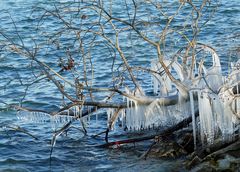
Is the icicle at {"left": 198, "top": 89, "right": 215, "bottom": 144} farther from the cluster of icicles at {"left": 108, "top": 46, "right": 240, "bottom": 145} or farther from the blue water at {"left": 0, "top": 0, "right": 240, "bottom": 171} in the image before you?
the blue water at {"left": 0, "top": 0, "right": 240, "bottom": 171}

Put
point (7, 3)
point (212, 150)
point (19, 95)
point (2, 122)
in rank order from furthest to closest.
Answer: point (7, 3)
point (19, 95)
point (2, 122)
point (212, 150)

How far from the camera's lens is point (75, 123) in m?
11.6

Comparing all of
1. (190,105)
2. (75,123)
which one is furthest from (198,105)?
(75,123)

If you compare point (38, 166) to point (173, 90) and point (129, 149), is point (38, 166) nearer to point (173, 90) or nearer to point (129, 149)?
point (129, 149)

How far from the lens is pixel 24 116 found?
10484mm

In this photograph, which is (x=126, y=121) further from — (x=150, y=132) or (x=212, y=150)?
(x=212, y=150)

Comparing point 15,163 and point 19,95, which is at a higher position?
point 19,95

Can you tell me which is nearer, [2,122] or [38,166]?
[38,166]

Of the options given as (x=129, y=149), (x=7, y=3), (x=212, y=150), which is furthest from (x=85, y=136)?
(x=7, y=3)

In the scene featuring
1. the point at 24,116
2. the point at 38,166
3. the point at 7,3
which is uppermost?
the point at 7,3

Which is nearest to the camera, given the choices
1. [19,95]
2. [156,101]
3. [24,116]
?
[156,101]

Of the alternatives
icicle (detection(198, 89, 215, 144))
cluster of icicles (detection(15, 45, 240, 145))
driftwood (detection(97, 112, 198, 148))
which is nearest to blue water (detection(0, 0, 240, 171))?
driftwood (detection(97, 112, 198, 148))

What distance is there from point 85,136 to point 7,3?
12.8 m

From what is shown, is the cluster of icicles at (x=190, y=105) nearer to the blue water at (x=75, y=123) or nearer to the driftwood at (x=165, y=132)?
the driftwood at (x=165, y=132)
